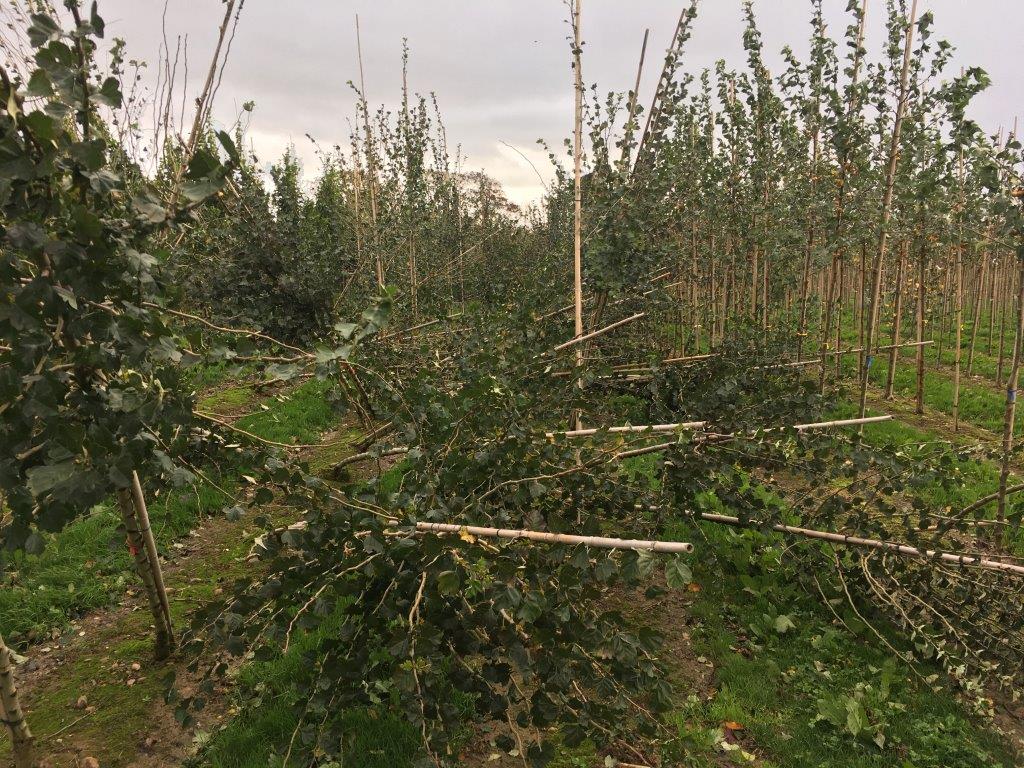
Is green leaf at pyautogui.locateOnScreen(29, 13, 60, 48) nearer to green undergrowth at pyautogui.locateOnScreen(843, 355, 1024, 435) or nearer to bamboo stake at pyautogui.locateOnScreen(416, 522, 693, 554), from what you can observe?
bamboo stake at pyautogui.locateOnScreen(416, 522, 693, 554)

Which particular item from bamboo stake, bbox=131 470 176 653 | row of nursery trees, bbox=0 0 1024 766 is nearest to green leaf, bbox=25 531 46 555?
row of nursery trees, bbox=0 0 1024 766

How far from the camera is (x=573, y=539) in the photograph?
5.83 feet

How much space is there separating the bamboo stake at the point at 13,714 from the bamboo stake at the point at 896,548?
356 cm

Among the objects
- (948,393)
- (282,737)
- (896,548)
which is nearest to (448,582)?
(282,737)

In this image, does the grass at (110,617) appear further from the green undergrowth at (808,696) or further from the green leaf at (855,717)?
the green leaf at (855,717)

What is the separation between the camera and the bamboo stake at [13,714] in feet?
7.54

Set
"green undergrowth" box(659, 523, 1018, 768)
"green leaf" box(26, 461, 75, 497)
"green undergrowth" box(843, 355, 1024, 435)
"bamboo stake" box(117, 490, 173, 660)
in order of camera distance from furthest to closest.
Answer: "green undergrowth" box(843, 355, 1024, 435)
"bamboo stake" box(117, 490, 173, 660)
"green undergrowth" box(659, 523, 1018, 768)
"green leaf" box(26, 461, 75, 497)

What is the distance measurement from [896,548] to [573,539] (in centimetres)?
255

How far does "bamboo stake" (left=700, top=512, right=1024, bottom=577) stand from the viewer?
9.77 ft

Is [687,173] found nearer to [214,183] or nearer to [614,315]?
[614,315]

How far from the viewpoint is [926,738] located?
9.52 feet


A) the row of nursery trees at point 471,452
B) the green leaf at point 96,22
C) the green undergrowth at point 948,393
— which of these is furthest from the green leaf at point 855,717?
the green undergrowth at point 948,393

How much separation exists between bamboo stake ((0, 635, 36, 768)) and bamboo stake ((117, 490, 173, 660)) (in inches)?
31.9

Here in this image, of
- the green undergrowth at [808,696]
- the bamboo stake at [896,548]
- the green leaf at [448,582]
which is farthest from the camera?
the bamboo stake at [896,548]
